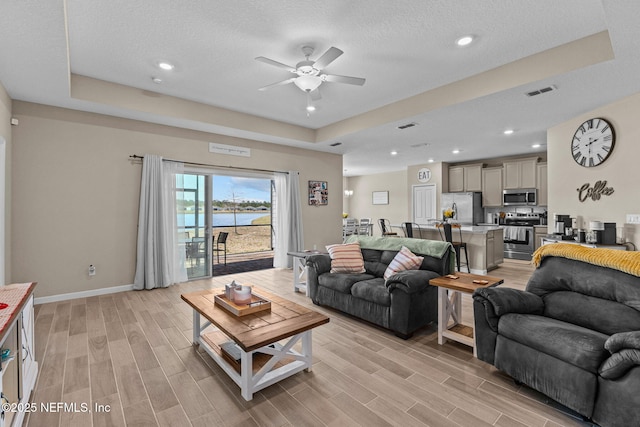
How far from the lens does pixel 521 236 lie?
7.25m

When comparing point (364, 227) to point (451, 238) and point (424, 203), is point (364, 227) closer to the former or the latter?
point (424, 203)

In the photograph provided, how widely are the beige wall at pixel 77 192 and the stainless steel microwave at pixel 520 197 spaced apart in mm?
7732

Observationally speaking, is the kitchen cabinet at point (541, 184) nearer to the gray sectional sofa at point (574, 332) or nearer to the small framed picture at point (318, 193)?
the small framed picture at point (318, 193)

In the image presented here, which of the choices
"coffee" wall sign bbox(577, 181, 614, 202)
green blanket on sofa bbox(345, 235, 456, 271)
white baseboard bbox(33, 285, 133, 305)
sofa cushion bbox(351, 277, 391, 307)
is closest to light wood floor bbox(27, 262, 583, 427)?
sofa cushion bbox(351, 277, 391, 307)

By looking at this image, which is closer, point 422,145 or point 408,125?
point 408,125

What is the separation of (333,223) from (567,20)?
5456 millimetres

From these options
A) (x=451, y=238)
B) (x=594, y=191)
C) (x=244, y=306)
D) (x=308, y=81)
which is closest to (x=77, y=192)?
(x=244, y=306)

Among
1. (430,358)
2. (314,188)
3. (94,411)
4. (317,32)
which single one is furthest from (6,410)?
(314,188)

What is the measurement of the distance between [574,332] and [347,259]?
235cm

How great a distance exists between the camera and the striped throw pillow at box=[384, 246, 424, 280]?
11.0ft

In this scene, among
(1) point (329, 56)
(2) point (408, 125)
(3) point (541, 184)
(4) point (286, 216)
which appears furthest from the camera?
(3) point (541, 184)

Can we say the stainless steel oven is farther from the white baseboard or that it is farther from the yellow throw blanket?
the white baseboard

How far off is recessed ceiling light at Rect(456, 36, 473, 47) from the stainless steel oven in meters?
5.76

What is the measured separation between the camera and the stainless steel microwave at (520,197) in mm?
7511
